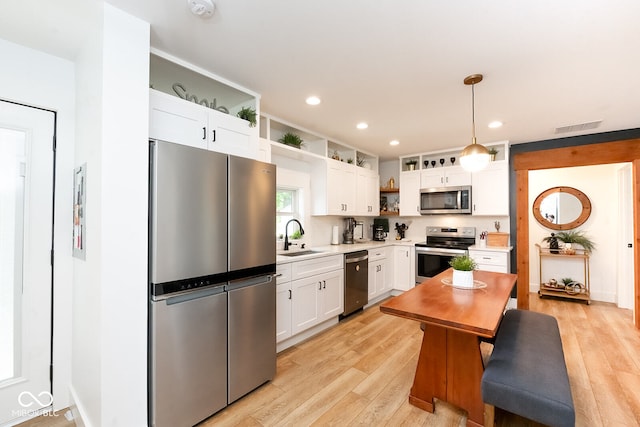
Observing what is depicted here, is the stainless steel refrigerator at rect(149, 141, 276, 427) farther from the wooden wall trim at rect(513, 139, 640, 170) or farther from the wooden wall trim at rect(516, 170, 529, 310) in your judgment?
the wooden wall trim at rect(513, 139, 640, 170)

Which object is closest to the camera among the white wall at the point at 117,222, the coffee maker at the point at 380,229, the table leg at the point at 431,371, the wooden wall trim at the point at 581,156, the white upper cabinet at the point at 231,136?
the white wall at the point at 117,222

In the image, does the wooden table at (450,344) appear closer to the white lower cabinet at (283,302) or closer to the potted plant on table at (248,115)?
the white lower cabinet at (283,302)

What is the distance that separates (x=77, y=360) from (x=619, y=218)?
6624 mm

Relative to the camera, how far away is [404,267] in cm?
471

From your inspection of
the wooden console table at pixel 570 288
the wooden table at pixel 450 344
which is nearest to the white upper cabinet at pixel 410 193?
the wooden console table at pixel 570 288

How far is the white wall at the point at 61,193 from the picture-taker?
2.02 meters

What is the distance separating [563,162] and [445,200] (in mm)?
1587

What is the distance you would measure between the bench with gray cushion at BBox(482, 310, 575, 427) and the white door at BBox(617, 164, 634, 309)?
3.32 m

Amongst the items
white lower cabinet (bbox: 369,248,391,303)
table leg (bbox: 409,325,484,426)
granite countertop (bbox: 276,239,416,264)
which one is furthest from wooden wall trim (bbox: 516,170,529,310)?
table leg (bbox: 409,325,484,426)

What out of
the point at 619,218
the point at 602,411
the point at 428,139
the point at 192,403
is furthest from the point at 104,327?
the point at 619,218

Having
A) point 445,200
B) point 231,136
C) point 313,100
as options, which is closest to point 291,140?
point 313,100

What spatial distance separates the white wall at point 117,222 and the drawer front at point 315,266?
5.02 ft

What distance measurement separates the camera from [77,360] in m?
1.96

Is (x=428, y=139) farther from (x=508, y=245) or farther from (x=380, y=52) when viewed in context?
(x=380, y=52)
